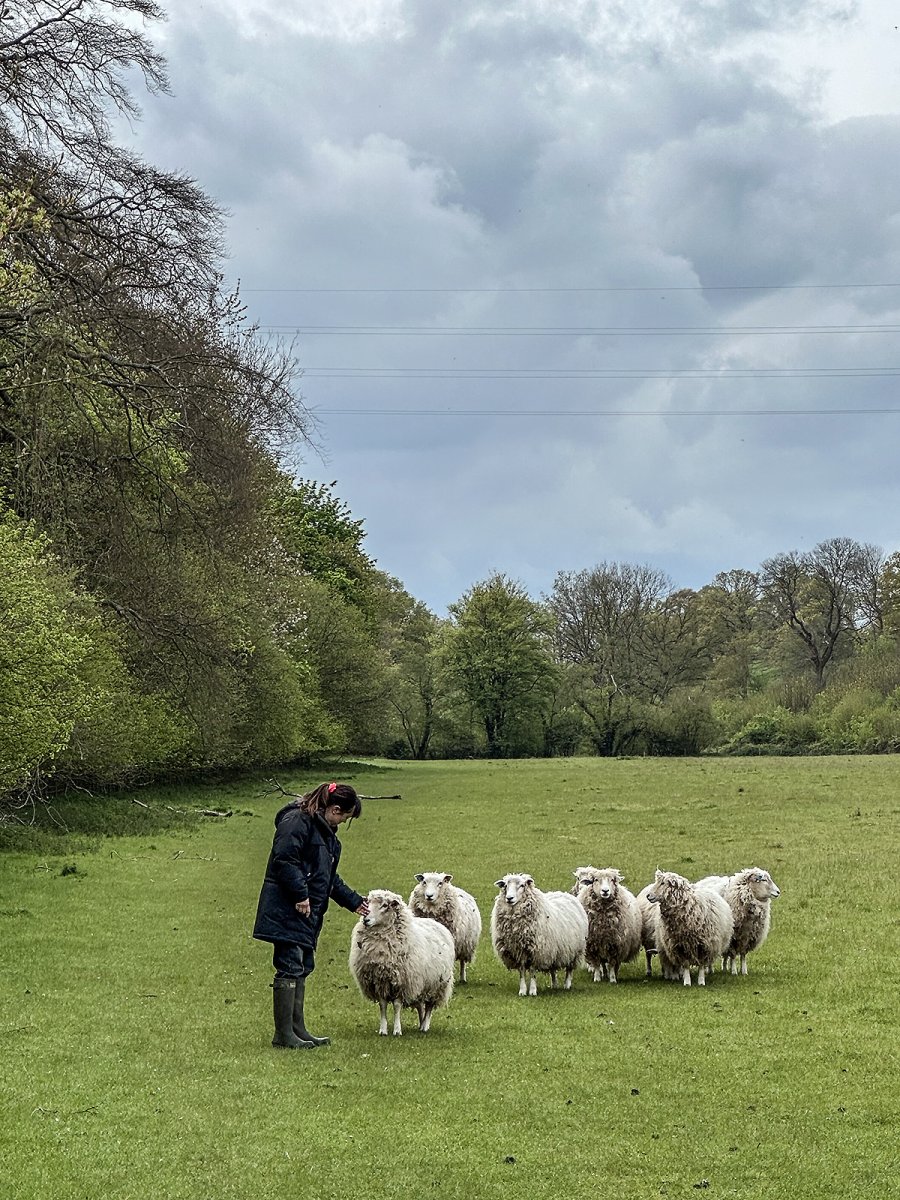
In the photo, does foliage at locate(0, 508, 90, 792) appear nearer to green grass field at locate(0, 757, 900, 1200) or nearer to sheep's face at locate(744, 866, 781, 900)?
green grass field at locate(0, 757, 900, 1200)

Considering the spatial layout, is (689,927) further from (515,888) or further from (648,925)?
(515,888)

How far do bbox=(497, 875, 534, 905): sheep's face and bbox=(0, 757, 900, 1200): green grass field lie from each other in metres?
1.07

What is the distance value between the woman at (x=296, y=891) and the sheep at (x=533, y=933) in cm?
346

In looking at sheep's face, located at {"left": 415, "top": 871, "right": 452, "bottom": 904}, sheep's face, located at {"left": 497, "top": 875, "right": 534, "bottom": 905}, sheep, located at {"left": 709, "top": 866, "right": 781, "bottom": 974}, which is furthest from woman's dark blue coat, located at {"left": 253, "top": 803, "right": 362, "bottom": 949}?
sheep, located at {"left": 709, "top": 866, "right": 781, "bottom": 974}

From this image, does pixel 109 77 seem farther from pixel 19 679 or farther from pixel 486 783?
pixel 486 783

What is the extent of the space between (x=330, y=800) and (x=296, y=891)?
2.68 ft

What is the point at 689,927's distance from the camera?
44.4 ft

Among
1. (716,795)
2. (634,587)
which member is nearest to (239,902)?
(716,795)

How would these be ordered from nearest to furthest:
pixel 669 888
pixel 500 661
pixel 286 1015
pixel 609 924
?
pixel 286 1015
pixel 669 888
pixel 609 924
pixel 500 661

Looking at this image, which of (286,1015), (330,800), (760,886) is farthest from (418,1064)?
(760,886)

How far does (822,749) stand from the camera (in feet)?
256

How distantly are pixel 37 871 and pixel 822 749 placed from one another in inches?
2593

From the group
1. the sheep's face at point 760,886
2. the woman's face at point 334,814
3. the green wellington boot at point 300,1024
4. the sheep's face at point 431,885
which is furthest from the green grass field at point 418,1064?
the woman's face at point 334,814

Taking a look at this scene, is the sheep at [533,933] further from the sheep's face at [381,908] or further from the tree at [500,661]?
the tree at [500,661]
